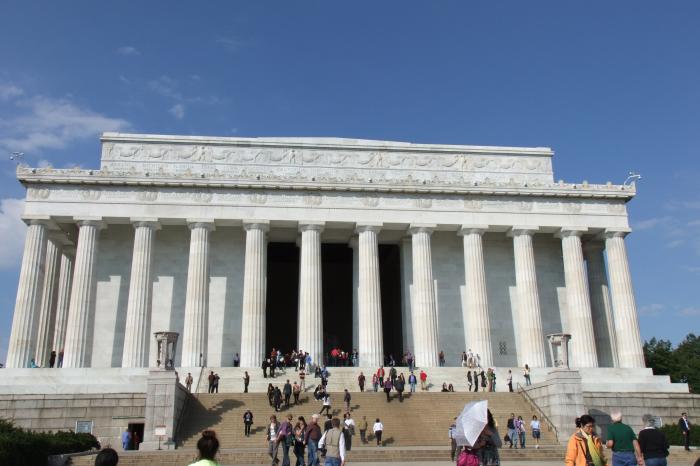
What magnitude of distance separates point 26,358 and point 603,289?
4112cm

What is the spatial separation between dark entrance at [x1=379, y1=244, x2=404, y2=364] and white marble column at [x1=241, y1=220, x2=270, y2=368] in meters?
12.4

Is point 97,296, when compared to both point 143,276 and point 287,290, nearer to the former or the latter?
point 143,276

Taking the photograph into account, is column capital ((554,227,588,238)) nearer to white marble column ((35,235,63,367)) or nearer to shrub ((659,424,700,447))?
shrub ((659,424,700,447))

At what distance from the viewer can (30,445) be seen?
72.2 ft

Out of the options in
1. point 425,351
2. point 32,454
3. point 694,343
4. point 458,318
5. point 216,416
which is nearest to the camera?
point 32,454

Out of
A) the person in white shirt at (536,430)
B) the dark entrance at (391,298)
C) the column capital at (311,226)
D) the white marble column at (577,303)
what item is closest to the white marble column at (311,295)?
the column capital at (311,226)

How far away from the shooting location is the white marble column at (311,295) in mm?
46312

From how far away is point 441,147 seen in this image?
2130 inches

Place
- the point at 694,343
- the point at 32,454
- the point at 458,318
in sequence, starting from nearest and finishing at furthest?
1. the point at 32,454
2. the point at 458,318
3. the point at 694,343

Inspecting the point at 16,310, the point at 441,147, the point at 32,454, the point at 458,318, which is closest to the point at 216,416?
the point at 32,454

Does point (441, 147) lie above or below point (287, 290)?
above

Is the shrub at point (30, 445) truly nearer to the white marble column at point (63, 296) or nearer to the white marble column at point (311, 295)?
the white marble column at point (311, 295)

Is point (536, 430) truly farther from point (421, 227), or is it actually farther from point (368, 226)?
point (368, 226)

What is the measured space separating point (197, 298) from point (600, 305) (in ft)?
98.1
